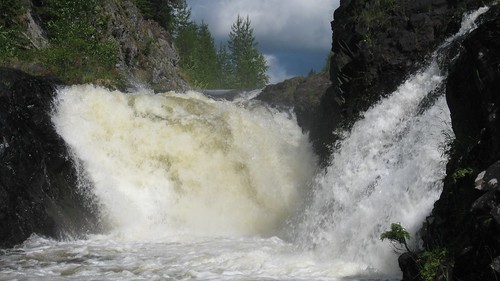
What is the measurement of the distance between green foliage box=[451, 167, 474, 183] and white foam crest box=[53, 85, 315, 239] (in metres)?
7.67

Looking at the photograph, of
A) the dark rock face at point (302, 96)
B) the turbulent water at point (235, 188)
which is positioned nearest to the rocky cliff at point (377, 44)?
the turbulent water at point (235, 188)

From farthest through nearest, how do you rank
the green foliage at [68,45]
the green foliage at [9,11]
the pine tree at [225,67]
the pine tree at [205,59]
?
the pine tree at [225,67] < the pine tree at [205,59] < the green foliage at [9,11] < the green foliage at [68,45]

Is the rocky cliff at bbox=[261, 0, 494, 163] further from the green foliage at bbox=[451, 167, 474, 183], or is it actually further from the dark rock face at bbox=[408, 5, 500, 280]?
the green foliage at bbox=[451, 167, 474, 183]

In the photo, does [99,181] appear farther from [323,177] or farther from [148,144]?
[323,177]

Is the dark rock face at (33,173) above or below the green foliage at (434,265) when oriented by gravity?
above

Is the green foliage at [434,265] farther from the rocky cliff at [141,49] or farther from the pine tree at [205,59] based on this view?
the pine tree at [205,59]

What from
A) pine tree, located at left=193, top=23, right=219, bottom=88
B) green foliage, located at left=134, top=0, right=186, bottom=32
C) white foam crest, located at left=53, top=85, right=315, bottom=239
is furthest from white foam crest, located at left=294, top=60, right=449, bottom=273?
pine tree, located at left=193, top=23, right=219, bottom=88

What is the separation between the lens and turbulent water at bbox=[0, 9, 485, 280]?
8797 mm

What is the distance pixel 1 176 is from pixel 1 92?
6.70ft

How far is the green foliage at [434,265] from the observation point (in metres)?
5.88

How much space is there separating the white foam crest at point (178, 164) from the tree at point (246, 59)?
65.0 metres

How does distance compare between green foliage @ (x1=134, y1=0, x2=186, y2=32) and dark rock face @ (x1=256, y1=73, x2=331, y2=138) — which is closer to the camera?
dark rock face @ (x1=256, y1=73, x2=331, y2=138)

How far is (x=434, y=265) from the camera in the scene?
596 cm

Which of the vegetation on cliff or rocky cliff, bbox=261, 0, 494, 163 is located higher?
the vegetation on cliff
